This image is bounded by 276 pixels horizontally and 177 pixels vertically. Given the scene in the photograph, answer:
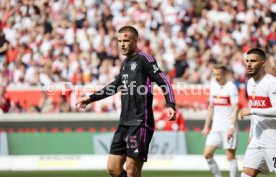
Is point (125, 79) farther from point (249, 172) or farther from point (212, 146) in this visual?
point (212, 146)

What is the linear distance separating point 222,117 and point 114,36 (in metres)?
8.60

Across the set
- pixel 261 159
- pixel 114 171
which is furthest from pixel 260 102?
pixel 114 171

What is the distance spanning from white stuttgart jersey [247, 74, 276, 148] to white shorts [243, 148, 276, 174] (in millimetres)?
88

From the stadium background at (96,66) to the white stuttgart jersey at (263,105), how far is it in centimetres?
673

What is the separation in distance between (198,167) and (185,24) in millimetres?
7058

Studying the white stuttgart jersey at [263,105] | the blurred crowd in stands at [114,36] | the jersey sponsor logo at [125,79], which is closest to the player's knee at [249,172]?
the white stuttgart jersey at [263,105]

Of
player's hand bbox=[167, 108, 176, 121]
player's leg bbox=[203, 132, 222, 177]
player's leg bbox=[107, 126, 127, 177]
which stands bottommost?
player's leg bbox=[203, 132, 222, 177]

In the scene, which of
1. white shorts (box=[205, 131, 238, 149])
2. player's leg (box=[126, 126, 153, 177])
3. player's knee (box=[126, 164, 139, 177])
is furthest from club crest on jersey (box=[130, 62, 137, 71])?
white shorts (box=[205, 131, 238, 149])

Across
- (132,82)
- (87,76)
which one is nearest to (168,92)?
(132,82)

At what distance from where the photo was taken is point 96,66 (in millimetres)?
23203

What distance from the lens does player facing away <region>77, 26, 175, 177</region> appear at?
36.8 ft

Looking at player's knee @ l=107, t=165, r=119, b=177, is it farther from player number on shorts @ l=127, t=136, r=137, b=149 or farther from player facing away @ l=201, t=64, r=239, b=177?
player facing away @ l=201, t=64, r=239, b=177

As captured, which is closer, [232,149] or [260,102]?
[260,102]

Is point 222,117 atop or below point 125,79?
below
